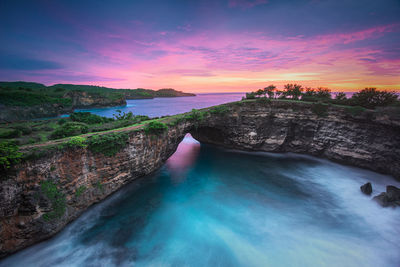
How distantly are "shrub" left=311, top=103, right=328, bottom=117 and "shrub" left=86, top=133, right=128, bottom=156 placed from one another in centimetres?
2069

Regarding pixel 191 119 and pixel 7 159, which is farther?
pixel 191 119

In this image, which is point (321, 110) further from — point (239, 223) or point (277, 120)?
point (239, 223)

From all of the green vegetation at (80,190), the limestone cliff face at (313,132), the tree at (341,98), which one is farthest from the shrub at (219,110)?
the green vegetation at (80,190)

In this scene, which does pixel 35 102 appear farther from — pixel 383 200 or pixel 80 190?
pixel 383 200

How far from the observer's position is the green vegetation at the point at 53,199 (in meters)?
7.21

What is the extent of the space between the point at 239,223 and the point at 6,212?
478 inches

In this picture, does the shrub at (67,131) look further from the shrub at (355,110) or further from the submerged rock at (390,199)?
the shrub at (355,110)

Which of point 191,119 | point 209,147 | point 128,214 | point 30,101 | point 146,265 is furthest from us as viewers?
point 30,101

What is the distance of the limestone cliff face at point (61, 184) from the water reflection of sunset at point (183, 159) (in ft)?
13.4

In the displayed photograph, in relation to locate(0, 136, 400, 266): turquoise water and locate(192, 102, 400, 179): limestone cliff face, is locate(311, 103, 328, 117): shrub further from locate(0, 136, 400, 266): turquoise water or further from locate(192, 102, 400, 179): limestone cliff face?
locate(0, 136, 400, 266): turquoise water

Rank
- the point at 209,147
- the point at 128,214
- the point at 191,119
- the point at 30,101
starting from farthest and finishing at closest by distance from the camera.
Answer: the point at 30,101 → the point at 209,147 → the point at 191,119 → the point at 128,214

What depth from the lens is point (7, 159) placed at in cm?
609

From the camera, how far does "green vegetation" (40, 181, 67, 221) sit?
721 centimetres

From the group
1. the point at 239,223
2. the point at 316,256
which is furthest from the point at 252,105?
the point at 316,256
